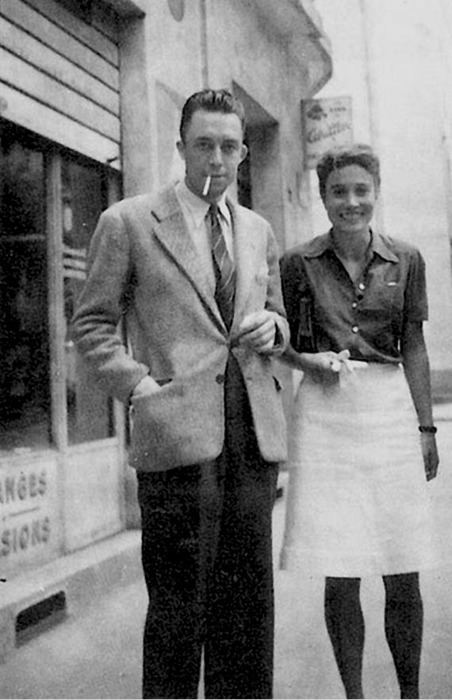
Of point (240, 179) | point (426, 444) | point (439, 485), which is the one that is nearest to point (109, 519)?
point (426, 444)

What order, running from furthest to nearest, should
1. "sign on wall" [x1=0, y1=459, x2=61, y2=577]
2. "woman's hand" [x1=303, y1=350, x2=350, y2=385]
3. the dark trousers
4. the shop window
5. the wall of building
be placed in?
the wall of building → the shop window → "sign on wall" [x1=0, y1=459, x2=61, y2=577] → "woman's hand" [x1=303, y1=350, x2=350, y2=385] → the dark trousers

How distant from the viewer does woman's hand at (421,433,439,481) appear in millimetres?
2803

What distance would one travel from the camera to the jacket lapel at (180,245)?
2.23 meters

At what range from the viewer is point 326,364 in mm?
2584

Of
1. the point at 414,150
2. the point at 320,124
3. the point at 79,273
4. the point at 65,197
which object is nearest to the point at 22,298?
the point at 79,273

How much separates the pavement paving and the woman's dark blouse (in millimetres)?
1306

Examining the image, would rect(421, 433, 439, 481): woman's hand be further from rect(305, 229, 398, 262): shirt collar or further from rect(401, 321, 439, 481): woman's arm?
rect(305, 229, 398, 262): shirt collar

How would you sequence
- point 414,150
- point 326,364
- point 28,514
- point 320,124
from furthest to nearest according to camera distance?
point 414,150
point 320,124
point 28,514
point 326,364

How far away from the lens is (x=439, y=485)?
772 cm

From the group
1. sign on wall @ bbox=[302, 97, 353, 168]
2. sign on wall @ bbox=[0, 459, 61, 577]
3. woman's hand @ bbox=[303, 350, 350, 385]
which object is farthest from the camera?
sign on wall @ bbox=[302, 97, 353, 168]

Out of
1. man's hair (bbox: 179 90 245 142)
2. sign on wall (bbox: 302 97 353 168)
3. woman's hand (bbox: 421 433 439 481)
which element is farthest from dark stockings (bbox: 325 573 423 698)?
sign on wall (bbox: 302 97 353 168)

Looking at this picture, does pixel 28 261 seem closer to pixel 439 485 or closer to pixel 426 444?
pixel 426 444

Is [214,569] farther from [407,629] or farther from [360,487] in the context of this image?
[407,629]

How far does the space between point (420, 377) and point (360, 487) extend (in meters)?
0.44
